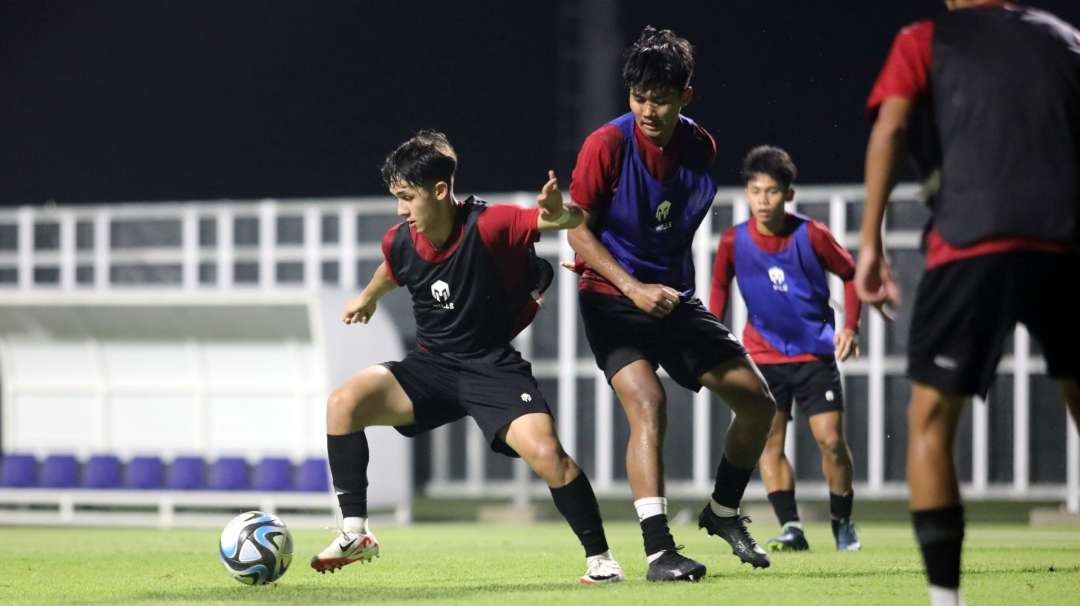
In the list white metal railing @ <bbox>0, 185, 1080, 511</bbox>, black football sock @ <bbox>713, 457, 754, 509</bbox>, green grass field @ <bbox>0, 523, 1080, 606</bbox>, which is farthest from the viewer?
white metal railing @ <bbox>0, 185, 1080, 511</bbox>

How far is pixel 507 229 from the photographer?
22.6 feet

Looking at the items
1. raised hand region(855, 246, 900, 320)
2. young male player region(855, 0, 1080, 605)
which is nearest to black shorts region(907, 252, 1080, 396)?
young male player region(855, 0, 1080, 605)

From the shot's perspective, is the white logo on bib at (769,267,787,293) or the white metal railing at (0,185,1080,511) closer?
the white logo on bib at (769,267,787,293)

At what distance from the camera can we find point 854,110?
61.4ft

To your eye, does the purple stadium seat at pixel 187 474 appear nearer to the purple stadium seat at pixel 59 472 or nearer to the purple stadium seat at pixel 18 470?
the purple stadium seat at pixel 59 472

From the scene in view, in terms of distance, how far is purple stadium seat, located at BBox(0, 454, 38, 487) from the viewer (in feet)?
55.2

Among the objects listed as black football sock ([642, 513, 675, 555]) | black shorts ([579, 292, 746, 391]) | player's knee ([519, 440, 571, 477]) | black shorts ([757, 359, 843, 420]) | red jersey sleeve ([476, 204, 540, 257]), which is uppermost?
red jersey sleeve ([476, 204, 540, 257])

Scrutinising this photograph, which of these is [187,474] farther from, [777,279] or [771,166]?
[771,166]

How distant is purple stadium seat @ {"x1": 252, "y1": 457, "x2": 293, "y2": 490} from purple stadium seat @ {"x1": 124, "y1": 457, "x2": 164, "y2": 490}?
3.68 ft

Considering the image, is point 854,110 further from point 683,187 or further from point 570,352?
point 683,187

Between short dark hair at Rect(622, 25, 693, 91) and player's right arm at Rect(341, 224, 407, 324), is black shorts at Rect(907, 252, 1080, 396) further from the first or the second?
player's right arm at Rect(341, 224, 407, 324)

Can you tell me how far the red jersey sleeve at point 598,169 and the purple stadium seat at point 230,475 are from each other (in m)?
9.85

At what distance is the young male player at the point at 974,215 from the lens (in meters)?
4.57

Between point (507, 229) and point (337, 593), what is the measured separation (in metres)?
1.59
